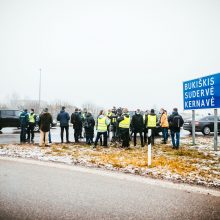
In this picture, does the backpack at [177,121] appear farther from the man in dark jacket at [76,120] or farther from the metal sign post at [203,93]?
the man in dark jacket at [76,120]

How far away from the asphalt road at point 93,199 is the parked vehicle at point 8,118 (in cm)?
1718

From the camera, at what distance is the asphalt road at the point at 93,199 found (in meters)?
4.82

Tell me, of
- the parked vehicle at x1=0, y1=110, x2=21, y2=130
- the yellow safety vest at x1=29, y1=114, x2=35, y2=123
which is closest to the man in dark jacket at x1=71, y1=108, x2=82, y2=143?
the yellow safety vest at x1=29, y1=114, x2=35, y2=123

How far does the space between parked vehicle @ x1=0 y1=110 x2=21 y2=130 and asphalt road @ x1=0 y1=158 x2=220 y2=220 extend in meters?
17.2

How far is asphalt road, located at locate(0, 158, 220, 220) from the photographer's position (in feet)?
15.8

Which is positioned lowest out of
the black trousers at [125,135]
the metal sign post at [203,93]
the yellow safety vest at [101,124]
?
the black trousers at [125,135]

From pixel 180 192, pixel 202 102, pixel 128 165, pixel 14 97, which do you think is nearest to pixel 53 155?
pixel 128 165

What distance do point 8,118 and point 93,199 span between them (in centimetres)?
2037

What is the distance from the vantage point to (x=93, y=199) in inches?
222

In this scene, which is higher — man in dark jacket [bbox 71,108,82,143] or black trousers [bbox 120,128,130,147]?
man in dark jacket [bbox 71,108,82,143]

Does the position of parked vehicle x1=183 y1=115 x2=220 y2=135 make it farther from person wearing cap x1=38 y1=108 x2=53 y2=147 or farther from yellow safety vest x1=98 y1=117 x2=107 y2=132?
person wearing cap x1=38 y1=108 x2=53 y2=147

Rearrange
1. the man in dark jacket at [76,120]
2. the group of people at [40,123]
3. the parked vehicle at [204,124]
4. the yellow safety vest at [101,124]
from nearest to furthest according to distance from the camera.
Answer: the yellow safety vest at [101,124], the group of people at [40,123], the man in dark jacket at [76,120], the parked vehicle at [204,124]

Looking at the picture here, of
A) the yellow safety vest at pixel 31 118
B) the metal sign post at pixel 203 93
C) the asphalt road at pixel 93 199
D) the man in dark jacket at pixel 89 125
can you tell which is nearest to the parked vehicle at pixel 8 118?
the yellow safety vest at pixel 31 118

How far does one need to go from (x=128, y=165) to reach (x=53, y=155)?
3.42 metres
